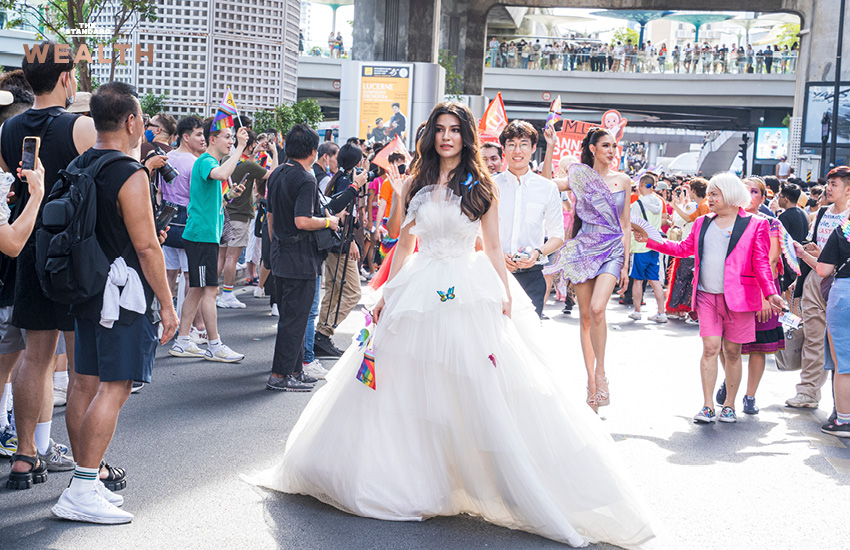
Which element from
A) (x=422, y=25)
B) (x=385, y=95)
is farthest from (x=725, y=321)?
(x=422, y=25)

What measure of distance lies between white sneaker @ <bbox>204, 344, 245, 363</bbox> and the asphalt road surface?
0.38 feet

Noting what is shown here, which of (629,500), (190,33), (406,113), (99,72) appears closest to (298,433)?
(629,500)

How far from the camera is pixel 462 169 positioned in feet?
16.5

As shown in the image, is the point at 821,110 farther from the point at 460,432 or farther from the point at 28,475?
the point at 28,475

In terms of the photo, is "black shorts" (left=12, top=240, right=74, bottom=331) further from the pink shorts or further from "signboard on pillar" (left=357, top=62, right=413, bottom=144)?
"signboard on pillar" (left=357, top=62, right=413, bottom=144)

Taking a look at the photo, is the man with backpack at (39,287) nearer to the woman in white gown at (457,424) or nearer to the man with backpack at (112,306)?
the man with backpack at (112,306)

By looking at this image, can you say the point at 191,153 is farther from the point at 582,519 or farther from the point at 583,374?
the point at 582,519

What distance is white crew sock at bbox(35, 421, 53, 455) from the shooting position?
501cm

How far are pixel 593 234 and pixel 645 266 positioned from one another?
7.35 meters

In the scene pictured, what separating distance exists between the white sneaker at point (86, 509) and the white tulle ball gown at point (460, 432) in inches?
35.3

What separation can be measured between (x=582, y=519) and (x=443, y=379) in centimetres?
93

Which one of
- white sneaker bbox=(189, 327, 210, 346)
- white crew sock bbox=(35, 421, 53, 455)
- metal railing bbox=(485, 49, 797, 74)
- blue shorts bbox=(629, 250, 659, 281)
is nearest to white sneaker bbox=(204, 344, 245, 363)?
white sneaker bbox=(189, 327, 210, 346)

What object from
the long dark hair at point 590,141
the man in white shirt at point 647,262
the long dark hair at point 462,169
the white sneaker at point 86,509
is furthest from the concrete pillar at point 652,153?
the white sneaker at point 86,509

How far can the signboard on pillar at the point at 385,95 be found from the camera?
2312 cm
